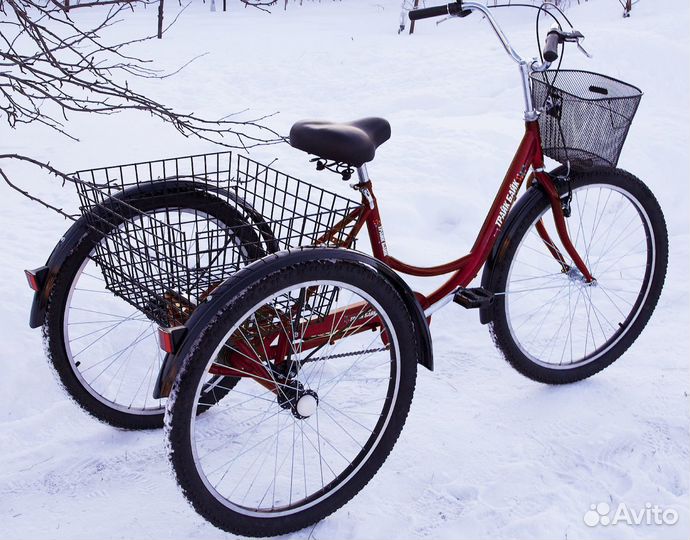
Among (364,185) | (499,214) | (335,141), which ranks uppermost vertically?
(335,141)

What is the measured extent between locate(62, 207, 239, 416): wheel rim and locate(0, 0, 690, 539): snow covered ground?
0.15m

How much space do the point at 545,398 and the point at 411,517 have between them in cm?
93

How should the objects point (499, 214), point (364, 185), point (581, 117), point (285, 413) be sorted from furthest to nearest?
point (285, 413)
point (499, 214)
point (581, 117)
point (364, 185)

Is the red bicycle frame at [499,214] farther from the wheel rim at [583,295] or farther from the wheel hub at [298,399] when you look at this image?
the wheel hub at [298,399]

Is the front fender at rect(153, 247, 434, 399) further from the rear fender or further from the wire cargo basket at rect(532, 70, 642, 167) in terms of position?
the wire cargo basket at rect(532, 70, 642, 167)

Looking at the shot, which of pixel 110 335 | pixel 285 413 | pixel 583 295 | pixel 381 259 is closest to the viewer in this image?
pixel 381 259

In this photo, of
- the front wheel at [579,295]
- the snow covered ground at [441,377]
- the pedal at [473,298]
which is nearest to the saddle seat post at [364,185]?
the pedal at [473,298]

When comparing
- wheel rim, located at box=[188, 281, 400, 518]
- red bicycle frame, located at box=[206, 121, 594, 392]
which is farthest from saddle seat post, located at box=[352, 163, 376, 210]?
wheel rim, located at box=[188, 281, 400, 518]

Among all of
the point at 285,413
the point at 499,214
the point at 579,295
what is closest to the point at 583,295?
the point at 579,295

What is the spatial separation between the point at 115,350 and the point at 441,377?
1419 millimetres

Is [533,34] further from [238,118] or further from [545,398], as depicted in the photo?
[545,398]

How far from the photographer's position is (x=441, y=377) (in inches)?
128

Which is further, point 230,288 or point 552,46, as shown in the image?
point 552,46

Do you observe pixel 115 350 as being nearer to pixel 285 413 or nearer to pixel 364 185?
pixel 285 413
